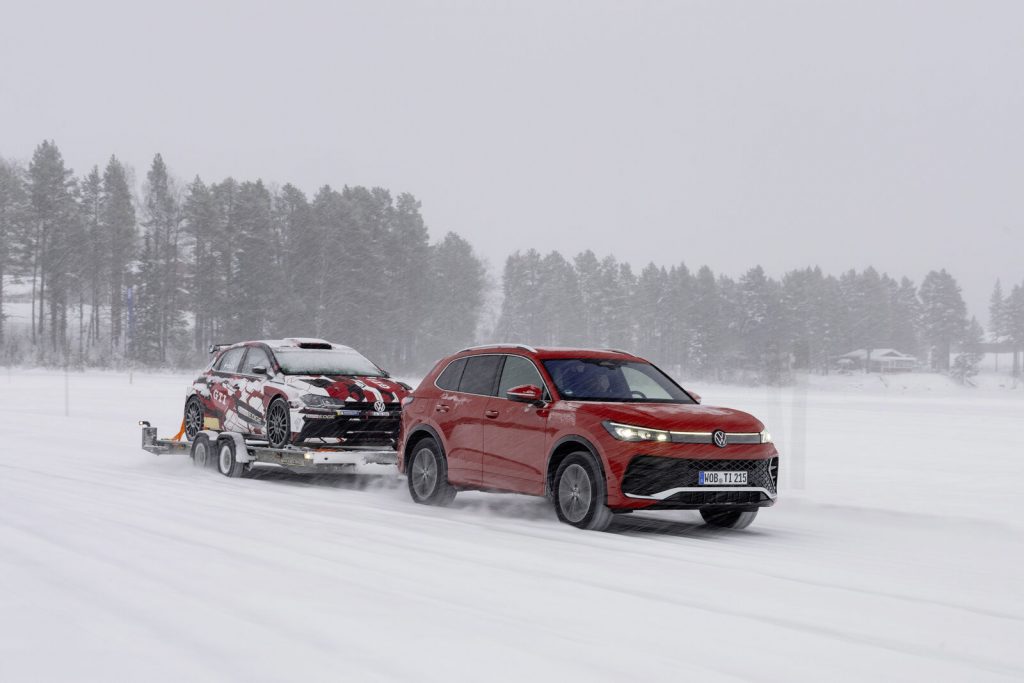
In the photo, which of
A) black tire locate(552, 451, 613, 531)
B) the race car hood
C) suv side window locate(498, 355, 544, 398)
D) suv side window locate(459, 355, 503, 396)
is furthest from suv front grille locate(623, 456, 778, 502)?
the race car hood

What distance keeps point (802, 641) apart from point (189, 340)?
3616 inches

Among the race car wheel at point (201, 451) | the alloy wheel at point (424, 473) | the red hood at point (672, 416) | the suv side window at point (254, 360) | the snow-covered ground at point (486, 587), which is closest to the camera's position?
the snow-covered ground at point (486, 587)

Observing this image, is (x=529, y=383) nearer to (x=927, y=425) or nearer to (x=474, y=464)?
(x=474, y=464)

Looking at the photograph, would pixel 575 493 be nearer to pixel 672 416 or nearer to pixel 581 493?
pixel 581 493

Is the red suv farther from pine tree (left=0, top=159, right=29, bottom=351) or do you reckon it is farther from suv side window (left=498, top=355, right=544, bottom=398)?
pine tree (left=0, top=159, right=29, bottom=351)

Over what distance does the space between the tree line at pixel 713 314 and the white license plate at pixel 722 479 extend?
115 metres

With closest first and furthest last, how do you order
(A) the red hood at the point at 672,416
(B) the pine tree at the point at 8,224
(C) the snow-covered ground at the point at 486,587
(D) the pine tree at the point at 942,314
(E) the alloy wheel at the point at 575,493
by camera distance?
(C) the snow-covered ground at the point at 486,587, (A) the red hood at the point at 672,416, (E) the alloy wheel at the point at 575,493, (B) the pine tree at the point at 8,224, (D) the pine tree at the point at 942,314

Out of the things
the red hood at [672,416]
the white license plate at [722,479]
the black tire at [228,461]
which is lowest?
the black tire at [228,461]

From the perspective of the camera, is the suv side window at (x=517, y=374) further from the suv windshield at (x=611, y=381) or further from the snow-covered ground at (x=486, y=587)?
the snow-covered ground at (x=486, y=587)

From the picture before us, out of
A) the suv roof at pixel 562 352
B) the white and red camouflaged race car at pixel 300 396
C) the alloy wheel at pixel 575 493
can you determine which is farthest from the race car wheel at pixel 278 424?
the alloy wheel at pixel 575 493

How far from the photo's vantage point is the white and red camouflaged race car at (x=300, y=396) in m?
14.5

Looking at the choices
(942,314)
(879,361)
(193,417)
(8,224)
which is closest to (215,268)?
(8,224)

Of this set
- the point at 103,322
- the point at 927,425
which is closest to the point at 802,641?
the point at 927,425

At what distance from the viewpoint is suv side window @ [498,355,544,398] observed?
37.0 ft
